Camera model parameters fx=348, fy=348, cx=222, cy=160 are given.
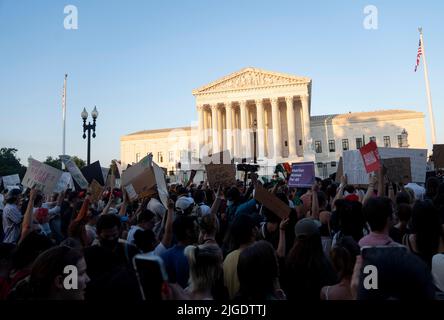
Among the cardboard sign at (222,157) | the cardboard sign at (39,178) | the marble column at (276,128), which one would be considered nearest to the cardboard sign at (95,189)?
the cardboard sign at (39,178)

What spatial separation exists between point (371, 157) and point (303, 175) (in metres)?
1.50

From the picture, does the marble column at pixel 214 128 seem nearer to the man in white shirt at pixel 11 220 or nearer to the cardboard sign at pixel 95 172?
the cardboard sign at pixel 95 172

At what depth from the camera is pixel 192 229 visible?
342 cm

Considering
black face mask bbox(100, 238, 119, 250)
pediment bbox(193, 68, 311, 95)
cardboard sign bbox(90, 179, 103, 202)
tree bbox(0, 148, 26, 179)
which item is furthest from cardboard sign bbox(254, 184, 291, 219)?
tree bbox(0, 148, 26, 179)

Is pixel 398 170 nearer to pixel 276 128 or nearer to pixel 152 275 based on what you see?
pixel 152 275

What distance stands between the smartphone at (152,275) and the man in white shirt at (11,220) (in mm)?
5441

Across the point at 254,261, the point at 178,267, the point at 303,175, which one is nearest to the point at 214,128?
the point at 303,175

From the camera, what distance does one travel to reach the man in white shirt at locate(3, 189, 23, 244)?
19.4 ft

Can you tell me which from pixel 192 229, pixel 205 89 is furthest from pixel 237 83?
pixel 192 229

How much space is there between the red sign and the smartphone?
524 centimetres

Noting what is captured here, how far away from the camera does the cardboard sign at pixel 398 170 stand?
259 inches

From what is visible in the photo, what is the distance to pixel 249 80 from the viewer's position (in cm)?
5775

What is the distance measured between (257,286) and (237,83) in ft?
189
